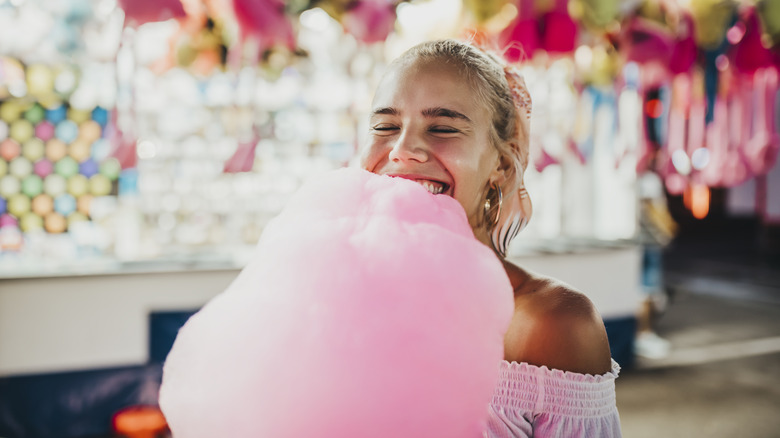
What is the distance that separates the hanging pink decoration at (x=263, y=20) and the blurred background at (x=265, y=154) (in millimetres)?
11

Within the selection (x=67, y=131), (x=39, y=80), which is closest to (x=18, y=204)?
(x=67, y=131)

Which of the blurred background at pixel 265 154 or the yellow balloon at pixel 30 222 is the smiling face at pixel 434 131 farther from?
the yellow balloon at pixel 30 222

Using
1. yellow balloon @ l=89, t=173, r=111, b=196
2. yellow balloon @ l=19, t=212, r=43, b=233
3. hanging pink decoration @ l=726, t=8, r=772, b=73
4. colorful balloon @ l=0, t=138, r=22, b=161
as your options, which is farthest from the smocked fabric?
colorful balloon @ l=0, t=138, r=22, b=161

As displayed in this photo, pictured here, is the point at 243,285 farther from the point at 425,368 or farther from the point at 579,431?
the point at 579,431

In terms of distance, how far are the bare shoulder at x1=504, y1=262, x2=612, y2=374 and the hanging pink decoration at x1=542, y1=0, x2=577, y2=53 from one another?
2092 mm

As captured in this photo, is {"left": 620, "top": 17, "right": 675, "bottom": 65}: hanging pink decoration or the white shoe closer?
{"left": 620, "top": 17, "right": 675, "bottom": 65}: hanging pink decoration

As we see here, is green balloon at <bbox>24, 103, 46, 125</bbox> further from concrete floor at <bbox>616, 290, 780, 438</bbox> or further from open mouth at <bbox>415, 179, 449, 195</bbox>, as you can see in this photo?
concrete floor at <bbox>616, 290, 780, 438</bbox>

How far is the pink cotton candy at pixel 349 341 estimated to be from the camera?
2.09ft

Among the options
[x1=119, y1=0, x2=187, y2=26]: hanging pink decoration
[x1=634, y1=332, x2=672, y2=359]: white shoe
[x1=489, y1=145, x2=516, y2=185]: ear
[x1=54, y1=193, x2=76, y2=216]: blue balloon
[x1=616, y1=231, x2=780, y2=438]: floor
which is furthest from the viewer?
[x1=634, y1=332, x2=672, y2=359]: white shoe

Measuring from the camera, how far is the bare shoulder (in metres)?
0.90

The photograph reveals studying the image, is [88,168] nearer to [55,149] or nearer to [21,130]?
[55,149]

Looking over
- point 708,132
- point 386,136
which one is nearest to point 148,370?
point 386,136

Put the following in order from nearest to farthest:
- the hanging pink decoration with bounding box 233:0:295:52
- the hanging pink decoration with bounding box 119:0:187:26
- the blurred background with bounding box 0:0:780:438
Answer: the hanging pink decoration with bounding box 119:0:187:26 < the hanging pink decoration with bounding box 233:0:295:52 < the blurred background with bounding box 0:0:780:438

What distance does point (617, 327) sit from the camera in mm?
4449
